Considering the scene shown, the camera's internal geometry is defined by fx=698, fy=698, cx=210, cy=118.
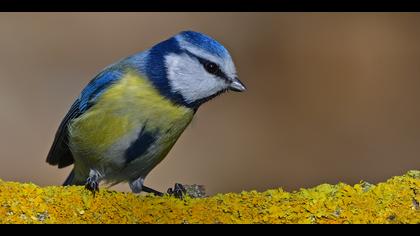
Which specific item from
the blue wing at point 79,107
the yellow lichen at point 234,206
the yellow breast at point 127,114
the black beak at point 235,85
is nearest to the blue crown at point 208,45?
the black beak at point 235,85

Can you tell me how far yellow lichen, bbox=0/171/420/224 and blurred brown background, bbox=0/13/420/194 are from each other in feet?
7.46

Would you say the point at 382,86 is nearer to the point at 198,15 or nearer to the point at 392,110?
the point at 392,110

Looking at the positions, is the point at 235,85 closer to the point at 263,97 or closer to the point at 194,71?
the point at 194,71

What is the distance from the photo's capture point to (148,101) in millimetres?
3166

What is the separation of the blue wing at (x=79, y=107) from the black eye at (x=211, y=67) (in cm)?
42

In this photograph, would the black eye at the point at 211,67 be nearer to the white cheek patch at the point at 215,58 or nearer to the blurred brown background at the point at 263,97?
the white cheek patch at the point at 215,58

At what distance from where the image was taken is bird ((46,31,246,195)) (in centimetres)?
317

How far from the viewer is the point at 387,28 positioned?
550cm

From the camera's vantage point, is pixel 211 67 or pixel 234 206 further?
pixel 211 67

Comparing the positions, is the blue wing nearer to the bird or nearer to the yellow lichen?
the bird

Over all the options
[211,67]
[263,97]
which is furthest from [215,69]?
[263,97]

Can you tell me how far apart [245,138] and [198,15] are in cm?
112

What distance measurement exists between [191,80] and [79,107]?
602 mm
